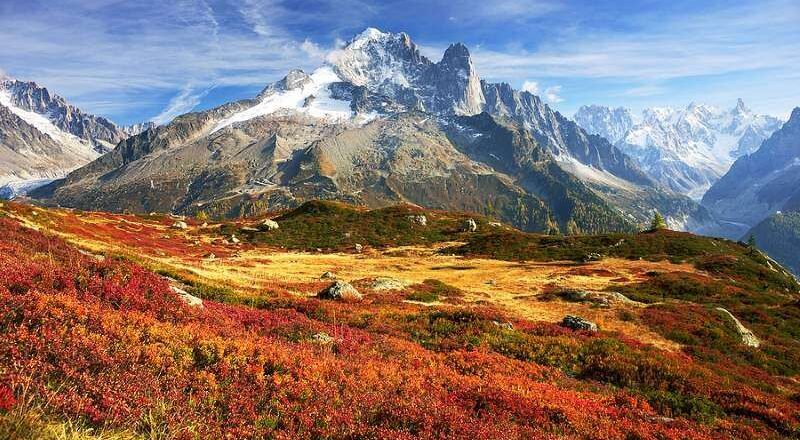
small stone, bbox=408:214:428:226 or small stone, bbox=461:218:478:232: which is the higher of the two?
small stone, bbox=408:214:428:226

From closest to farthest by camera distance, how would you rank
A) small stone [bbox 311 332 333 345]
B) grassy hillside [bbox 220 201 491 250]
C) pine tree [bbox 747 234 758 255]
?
small stone [bbox 311 332 333 345] → pine tree [bbox 747 234 758 255] → grassy hillside [bbox 220 201 491 250]

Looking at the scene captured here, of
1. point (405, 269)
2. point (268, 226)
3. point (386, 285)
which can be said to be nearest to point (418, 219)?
point (268, 226)

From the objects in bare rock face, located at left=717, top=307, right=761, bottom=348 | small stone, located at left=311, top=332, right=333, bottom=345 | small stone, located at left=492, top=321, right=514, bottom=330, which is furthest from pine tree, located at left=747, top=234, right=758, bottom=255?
small stone, located at left=311, top=332, right=333, bottom=345

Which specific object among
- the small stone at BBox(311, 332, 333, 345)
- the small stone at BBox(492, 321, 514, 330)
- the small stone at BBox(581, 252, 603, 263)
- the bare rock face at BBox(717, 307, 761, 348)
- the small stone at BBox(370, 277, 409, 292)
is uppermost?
the small stone at BBox(311, 332, 333, 345)

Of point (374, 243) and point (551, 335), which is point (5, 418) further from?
point (374, 243)

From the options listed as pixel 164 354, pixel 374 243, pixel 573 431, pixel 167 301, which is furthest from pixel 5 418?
pixel 374 243

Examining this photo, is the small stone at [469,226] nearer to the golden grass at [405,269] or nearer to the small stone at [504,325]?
the golden grass at [405,269]

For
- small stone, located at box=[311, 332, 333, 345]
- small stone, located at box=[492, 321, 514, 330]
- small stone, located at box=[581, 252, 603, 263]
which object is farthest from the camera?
small stone, located at box=[581, 252, 603, 263]

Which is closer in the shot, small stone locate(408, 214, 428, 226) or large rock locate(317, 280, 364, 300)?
large rock locate(317, 280, 364, 300)

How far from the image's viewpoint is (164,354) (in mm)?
9977

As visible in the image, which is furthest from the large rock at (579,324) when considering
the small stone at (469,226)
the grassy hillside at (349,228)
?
the small stone at (469,226)

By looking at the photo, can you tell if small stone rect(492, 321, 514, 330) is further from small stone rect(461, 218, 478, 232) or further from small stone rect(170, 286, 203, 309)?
small stone rect(461, 218, 478, 232)

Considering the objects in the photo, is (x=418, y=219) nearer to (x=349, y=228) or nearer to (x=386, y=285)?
(x=349, y=228)

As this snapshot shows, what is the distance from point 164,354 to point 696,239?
9940 centimetres
